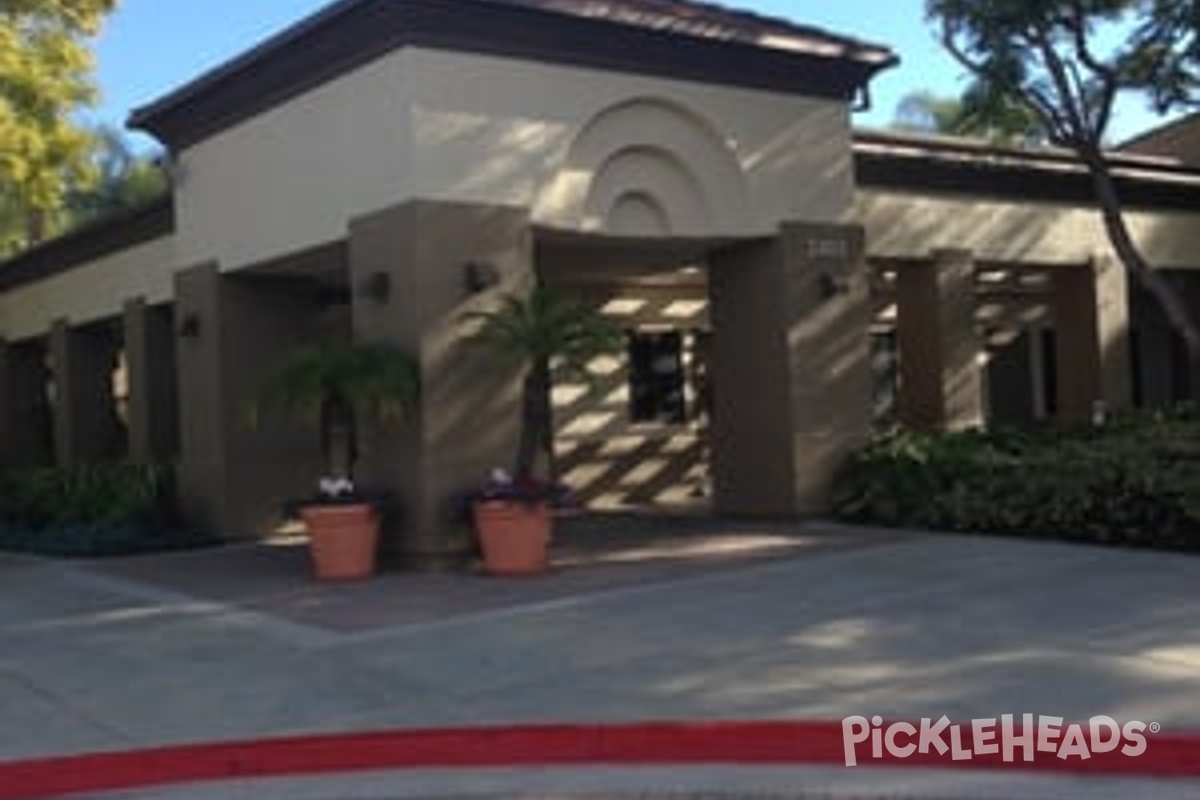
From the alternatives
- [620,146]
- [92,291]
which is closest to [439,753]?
[620,146]

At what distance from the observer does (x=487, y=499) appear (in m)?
15.8

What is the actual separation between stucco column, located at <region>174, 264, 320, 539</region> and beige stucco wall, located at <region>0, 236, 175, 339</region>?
2.67 metres

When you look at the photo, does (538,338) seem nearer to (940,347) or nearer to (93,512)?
(940,347)

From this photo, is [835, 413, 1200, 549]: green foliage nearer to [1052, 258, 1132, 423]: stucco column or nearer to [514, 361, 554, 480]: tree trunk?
[514, 361, 554, 480]: tree trunk

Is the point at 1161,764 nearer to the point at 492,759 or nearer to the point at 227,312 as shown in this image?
the point at 492,759

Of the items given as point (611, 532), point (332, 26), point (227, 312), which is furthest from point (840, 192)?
point (227, 312)

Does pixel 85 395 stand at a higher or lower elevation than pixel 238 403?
higher

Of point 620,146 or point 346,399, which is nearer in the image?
point 346,399

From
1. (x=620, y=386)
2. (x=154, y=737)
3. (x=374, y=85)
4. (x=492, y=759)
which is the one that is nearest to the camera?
(x=492, y=759)

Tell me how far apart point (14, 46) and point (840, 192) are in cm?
972

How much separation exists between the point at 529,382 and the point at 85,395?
45.8 feet

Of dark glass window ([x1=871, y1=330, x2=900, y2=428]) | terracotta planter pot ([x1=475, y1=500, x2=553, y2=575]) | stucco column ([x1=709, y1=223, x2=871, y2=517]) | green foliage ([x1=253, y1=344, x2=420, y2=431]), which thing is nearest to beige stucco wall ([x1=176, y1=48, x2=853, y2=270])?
stucco column ([x1=709, y1=223, x2=871, y2=517])

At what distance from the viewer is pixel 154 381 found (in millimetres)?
24781

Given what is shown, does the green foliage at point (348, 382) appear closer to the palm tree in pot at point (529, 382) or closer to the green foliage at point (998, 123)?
the palm tree in pot at point (529, 382)
